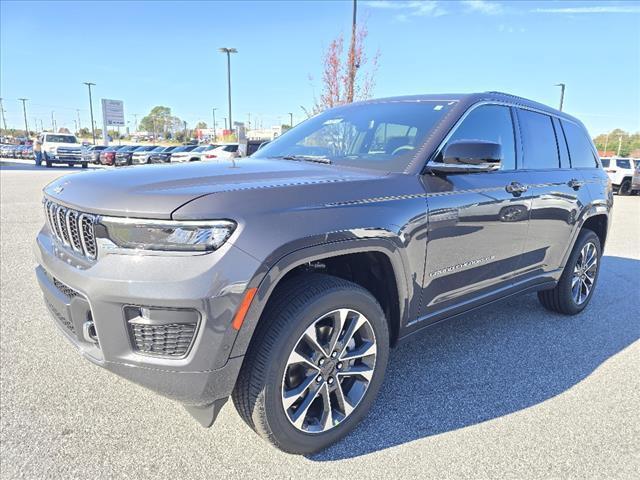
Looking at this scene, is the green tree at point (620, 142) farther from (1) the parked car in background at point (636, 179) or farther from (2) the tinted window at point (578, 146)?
(2) the tinted window at point (578, 146)

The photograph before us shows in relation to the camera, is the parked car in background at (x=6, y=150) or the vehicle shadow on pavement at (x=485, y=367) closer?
the vehicle shadow on pavement at (x=485, y=367)

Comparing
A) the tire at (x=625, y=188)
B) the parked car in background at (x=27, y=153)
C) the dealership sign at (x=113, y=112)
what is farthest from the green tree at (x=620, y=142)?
the parked car in background at (x=27, y=153)

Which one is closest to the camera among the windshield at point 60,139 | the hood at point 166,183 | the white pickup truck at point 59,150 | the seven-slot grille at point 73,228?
the hood at point 166,183

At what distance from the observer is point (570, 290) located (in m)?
4.11

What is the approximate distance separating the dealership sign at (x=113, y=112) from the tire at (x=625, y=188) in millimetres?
57596

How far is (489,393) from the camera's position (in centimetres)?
286

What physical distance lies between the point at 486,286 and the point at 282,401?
170 centimetres

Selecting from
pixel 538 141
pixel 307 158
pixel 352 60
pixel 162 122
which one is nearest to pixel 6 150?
pixel 352 60

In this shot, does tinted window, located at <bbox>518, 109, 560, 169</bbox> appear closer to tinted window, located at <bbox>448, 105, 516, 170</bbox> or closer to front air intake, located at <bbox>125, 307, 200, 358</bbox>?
tinted window, located at <bbox>448, 105, 516, 170</bbox>

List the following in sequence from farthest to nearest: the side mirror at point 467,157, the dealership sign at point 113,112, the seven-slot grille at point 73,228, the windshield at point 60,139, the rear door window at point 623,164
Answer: the dealership sign at point 113,112, the windshield at point 60,139, the rear door window at point 623,164, the side mirror at point 467,157, the seven-slot grille at point 73,228

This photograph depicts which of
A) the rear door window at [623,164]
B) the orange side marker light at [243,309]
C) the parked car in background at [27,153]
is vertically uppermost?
the orange side marker light at [243,309]

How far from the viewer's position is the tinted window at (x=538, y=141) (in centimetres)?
349

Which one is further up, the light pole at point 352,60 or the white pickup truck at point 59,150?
the light pole at point 352,60

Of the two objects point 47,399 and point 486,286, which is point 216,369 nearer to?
point 47,399
